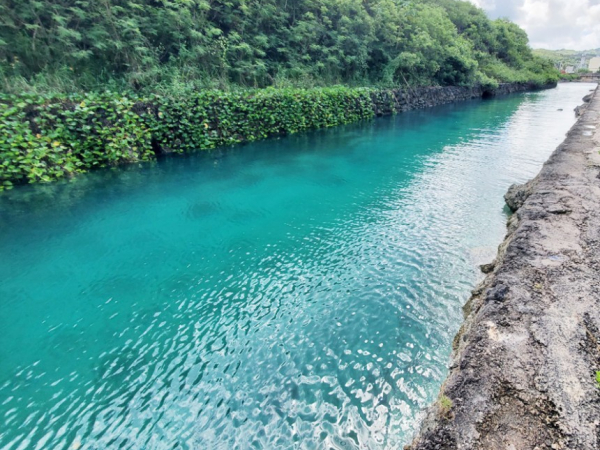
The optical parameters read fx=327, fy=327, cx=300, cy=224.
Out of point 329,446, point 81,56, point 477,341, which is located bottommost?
point 329,446

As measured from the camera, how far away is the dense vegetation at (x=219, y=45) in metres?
11.6

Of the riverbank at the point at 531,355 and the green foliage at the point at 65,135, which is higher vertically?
the green foliage at the point at 65,135

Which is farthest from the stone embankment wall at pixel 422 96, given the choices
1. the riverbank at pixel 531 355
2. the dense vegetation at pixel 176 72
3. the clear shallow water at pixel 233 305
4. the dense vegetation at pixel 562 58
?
the dense vegetation at pixel 562 58

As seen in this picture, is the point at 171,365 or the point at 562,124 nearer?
the point at 171,365

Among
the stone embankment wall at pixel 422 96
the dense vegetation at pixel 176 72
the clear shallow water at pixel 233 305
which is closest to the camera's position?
the clear shallow water at pixel 233 305

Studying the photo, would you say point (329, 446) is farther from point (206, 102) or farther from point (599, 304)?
point (206, 102)

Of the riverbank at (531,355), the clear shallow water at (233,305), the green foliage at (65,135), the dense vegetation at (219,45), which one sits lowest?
the clear shallow water at (233,305)

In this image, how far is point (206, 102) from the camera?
43.4 ft

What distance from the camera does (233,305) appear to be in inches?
194

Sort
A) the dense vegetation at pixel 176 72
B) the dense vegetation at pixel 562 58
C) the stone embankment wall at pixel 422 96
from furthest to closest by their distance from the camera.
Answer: the dense vegetation at pixel 562 58
the stone embankment wall at pixel 422 96
the dense vegetation at pixel 176 72

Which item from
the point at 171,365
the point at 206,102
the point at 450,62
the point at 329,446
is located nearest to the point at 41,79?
the point at 206,102

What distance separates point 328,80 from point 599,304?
65.2 feet

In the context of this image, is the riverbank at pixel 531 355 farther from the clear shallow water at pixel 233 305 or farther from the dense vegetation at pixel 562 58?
the dense vegetation at pixel 562 58

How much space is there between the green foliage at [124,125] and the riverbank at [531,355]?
37.5 feet
